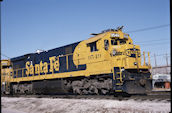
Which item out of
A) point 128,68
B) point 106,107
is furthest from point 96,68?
point 106,107

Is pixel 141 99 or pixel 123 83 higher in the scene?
pixel 123 83

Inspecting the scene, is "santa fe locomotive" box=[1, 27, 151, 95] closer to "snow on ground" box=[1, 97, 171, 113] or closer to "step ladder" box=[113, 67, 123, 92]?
"step ladder" box=[113, 67, 123, 92]

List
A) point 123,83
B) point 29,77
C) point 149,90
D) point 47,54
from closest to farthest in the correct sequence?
1. point 123,83
2. point 149,90
3. point 47,54
4. point 29,77

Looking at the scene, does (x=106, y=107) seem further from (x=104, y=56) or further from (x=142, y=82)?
(x=104, y=56)

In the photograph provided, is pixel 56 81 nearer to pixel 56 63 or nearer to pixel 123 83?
pixel 56 63

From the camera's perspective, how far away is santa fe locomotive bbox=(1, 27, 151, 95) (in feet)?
37.2

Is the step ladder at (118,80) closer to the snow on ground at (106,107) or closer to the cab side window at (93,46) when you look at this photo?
the snow on ground at (106,107)

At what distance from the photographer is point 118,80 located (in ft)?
36.7

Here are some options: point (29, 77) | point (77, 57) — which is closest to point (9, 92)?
point (29, 77)

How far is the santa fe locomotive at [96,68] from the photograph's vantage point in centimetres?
1134

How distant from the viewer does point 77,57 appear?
14.0 meters

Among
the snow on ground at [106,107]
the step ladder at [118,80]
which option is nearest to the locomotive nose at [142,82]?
the step ladder at [118,80]

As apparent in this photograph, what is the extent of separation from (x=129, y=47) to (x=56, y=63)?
21.0ft

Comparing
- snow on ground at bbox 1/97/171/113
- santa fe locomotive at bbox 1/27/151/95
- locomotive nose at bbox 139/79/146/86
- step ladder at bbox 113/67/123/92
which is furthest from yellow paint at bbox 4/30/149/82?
snow on ground at bbox 1/97/171/113
